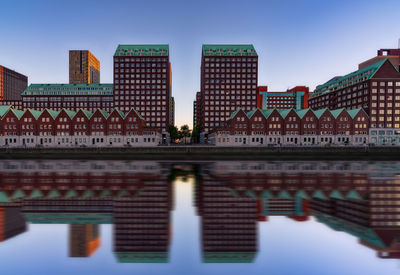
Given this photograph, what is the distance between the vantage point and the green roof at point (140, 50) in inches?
5162

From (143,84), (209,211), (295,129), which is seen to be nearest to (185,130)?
(143,84)

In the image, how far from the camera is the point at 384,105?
99250 millimetres

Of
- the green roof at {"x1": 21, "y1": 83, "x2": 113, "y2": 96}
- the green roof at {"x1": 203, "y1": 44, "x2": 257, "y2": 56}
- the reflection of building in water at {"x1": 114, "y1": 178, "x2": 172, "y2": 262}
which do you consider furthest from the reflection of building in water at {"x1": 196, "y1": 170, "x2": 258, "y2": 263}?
the green roof at {"x1": 21, "y1": 83, "x2": 113, "y2": 96}

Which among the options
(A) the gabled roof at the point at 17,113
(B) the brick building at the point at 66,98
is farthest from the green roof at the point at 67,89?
(A) the gabled roof at the point at 17,113

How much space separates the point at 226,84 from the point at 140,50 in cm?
6185

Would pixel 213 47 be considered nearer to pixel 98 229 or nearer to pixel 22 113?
pixel 22 113

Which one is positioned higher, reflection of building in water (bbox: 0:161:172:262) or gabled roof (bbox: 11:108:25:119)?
gabled roof (bbox: 11:108:25:119)

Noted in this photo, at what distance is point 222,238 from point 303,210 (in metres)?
Answer: 6.87

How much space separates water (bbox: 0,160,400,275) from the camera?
7637mm

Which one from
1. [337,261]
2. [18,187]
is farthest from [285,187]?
[18,187]

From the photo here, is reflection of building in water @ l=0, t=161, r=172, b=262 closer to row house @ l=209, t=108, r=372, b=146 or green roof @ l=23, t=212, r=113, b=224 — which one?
green roof @ l=23, t=212, r=113, b=224

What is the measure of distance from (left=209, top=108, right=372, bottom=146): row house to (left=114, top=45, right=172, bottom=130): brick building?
54.1 metres

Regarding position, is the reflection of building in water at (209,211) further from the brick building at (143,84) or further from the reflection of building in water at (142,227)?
the brick building at (143,84)

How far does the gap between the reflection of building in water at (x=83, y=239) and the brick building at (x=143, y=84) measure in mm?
120609
